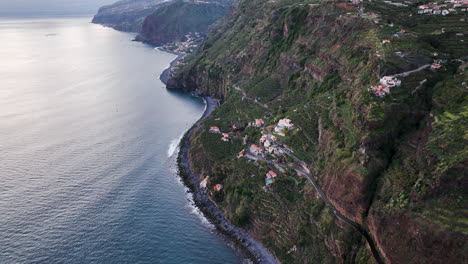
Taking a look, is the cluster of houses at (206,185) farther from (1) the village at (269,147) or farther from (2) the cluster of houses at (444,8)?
(2) the cluster of houses at (444,8)

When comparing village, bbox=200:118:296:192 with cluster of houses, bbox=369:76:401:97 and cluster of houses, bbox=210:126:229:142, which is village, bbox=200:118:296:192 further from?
cluster of houses, bbox=369:76:401:97

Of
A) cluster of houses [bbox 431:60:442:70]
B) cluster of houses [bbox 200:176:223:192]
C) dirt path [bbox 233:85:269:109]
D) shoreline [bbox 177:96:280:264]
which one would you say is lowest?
shoreline [bbox 177:96:280:264]

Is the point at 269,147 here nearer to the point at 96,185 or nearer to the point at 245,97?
the point at 245,97

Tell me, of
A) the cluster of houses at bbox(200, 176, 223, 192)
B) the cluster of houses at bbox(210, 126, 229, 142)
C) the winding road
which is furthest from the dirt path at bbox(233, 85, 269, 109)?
the cluster of houses at bbox(200, 176, 223, 192)

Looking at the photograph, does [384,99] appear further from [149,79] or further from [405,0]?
[149,79]

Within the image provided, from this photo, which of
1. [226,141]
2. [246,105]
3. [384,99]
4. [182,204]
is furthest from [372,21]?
[182,204]

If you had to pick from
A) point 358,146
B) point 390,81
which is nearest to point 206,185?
point 358,146
